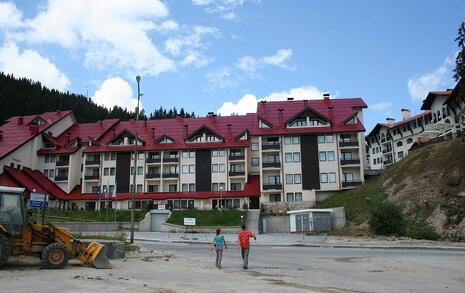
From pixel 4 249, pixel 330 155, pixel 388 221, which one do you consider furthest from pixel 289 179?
pixel 4 249

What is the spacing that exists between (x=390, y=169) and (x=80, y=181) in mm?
50953

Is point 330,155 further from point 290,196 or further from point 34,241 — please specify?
point 34,241

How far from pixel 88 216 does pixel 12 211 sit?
48.2m

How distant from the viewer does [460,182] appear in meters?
44.0

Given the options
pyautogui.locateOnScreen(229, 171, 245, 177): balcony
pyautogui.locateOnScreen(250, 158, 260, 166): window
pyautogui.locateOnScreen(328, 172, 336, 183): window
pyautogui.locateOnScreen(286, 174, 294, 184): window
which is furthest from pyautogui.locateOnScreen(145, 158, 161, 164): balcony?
pyautogui.locateOnScreen(328, 172, 336, 183): window

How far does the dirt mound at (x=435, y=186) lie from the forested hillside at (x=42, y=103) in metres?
70.2

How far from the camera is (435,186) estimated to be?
45875mm

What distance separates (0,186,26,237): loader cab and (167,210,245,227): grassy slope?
39.1m

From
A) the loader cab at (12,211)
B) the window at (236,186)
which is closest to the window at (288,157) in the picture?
the window at (236,186)

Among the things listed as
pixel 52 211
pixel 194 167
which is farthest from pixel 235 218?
pixel 52 211

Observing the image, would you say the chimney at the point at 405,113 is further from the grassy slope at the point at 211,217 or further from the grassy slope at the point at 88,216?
the grassy slope at the point at 88,216

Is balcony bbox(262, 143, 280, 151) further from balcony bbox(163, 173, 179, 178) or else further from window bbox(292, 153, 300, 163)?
balcony bbox(163, 173, 179, 178)

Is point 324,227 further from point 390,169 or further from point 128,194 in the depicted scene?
point 128,194

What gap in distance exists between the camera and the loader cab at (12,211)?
15.4 metres
